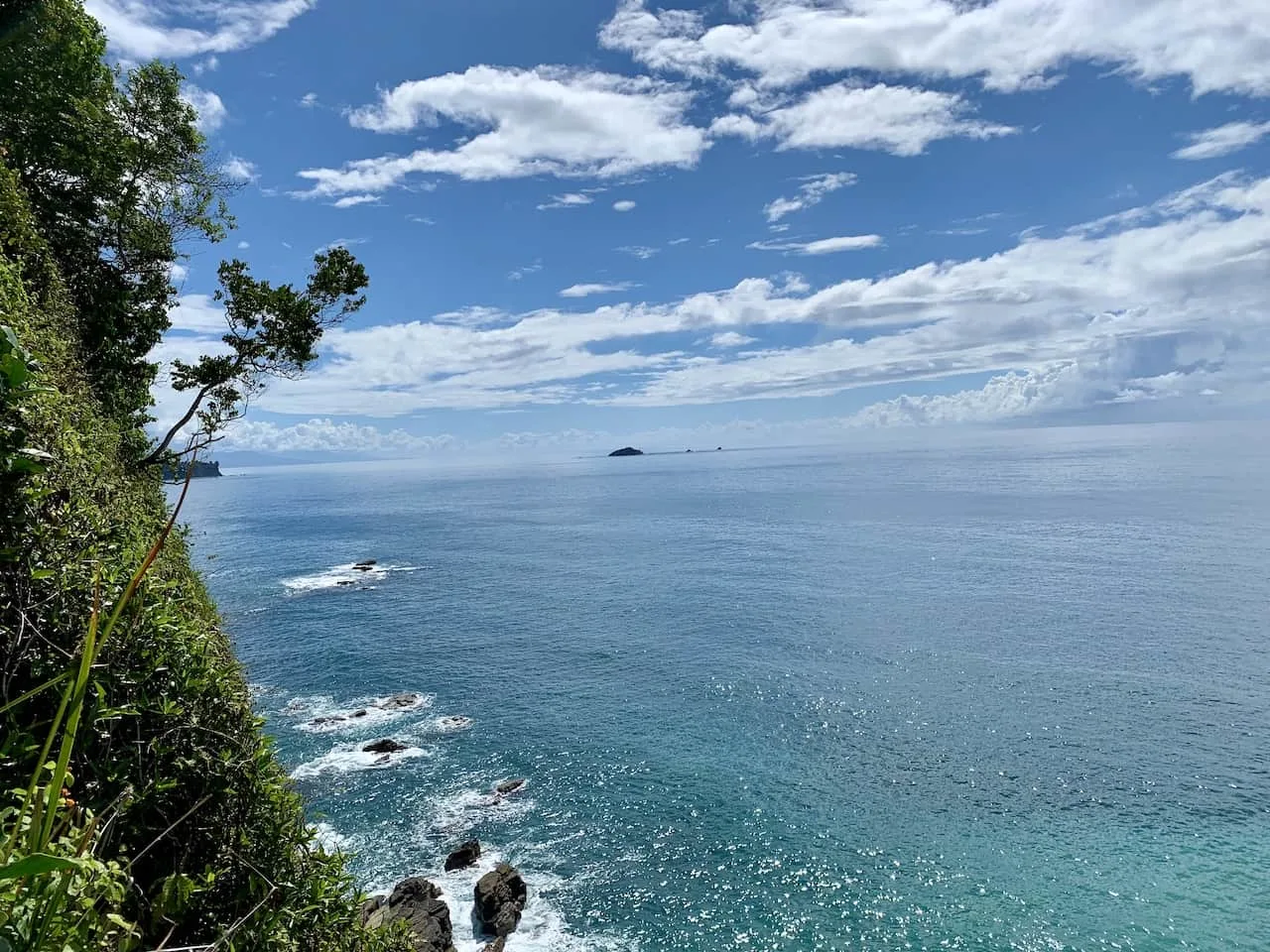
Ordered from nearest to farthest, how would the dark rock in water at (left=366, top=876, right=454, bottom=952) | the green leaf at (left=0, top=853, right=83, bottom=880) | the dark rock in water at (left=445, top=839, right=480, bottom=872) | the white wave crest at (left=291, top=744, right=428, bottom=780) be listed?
the green leaf at (left=0, top=853, right=83, bottom=880), the dark rock in water at (left=366, top=876, right=454, bottom=952), the dark rock in water at (left=445, top=839, right=480, bottom=872), the white wave crest at (left=291, top=744, right=428, bottom=780)

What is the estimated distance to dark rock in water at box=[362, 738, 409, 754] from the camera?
39.8m

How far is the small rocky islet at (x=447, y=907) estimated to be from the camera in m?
24.3

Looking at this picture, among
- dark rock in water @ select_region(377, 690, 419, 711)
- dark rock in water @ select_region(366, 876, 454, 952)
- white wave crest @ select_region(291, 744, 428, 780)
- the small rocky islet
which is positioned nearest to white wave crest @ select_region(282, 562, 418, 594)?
dark rock in water @ select_region(377, 690, 419, 711)

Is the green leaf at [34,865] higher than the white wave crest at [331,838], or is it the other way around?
the green leaf at [34,865]

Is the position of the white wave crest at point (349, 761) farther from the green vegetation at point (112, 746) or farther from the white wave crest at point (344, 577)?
the white wave crest at point (344, 577)

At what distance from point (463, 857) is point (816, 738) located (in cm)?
2143

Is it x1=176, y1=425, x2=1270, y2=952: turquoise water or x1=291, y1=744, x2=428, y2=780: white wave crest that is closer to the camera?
x1=176, y1=425, x2=1270, y2=952: turquoise water

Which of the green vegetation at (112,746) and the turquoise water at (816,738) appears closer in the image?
the green vegetation at (112,746)

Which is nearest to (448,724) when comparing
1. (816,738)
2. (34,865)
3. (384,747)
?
(384,747)

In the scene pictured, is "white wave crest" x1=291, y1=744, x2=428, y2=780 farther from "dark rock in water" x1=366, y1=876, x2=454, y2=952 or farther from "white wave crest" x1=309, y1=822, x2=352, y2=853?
"dark rock in water" x1=366, y1=876, x2=454, y2=952

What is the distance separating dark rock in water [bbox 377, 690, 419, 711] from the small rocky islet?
19035 mm

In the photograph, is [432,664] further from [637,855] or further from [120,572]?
[120,572]

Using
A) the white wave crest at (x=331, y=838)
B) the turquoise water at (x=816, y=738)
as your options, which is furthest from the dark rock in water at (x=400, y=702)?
the white wave crest at (x=331, y=838)

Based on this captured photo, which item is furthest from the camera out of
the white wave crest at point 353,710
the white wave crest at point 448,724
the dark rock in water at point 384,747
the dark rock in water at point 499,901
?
the white wave crest at point 353,710
